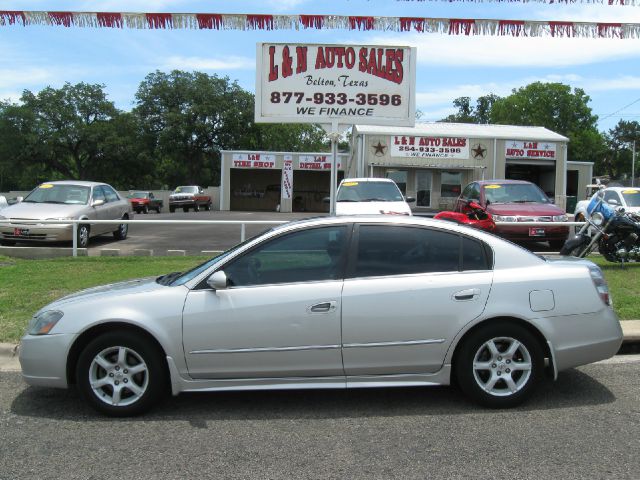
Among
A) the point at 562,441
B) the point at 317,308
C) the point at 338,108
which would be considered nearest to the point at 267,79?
the point at 338,108

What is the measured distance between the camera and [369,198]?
13281 mm

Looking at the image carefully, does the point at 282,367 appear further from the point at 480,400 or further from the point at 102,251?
the point at 102,251

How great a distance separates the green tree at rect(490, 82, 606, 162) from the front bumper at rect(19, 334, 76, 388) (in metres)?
68.2

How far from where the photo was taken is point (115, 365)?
433 cm

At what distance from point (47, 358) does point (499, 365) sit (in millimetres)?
3422

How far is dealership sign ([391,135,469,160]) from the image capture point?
3144 cm

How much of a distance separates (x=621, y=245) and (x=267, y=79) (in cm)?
632

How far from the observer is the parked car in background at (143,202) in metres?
35.5

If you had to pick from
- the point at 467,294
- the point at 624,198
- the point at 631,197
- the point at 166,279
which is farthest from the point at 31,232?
the point at 631,197

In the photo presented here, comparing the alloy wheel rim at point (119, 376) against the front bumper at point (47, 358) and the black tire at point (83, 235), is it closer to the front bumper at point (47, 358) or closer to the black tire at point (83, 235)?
the front bumper at point (47, 358)

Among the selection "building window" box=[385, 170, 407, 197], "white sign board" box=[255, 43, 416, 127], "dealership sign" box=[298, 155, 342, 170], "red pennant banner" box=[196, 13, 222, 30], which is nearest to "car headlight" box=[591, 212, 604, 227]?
"white sign board" box=[255, 43, 416, 127]

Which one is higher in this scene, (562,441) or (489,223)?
(489,223)

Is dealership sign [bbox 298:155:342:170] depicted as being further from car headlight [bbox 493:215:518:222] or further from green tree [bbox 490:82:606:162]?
green tree [bbox 490:82:606:162]

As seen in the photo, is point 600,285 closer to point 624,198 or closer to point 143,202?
point 624,198
